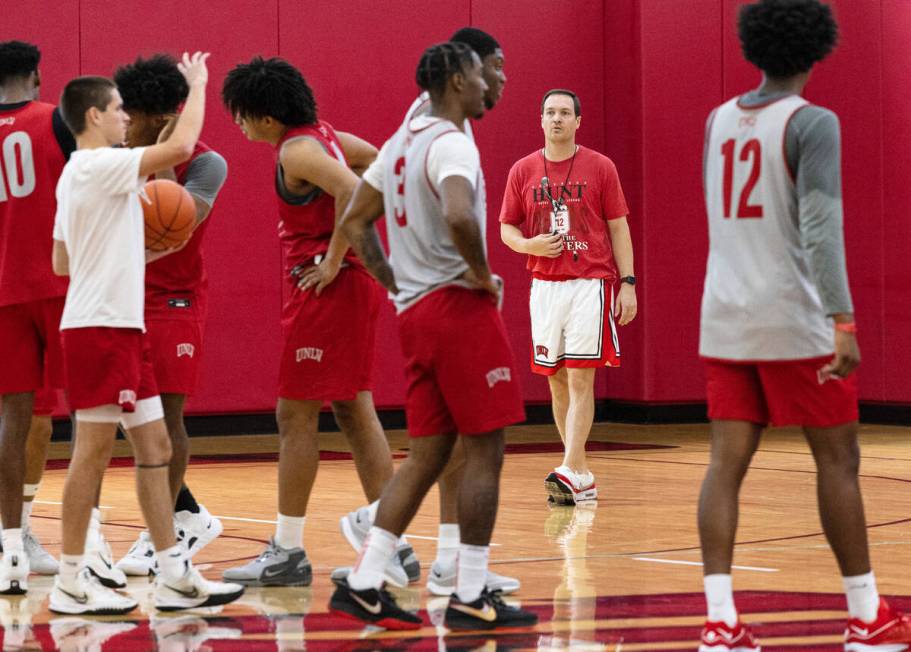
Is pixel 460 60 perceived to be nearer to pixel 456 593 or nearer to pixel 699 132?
pixel 456 593

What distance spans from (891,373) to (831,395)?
27.2 ft

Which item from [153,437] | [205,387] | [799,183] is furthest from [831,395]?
[205,387]

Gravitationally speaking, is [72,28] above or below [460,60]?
above

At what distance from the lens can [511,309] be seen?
12.0m

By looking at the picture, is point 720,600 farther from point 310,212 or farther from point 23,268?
point 23,268

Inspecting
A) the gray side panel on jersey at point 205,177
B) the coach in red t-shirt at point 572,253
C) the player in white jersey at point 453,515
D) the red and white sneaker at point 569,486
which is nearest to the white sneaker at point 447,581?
the player in white jersey at point 453,515

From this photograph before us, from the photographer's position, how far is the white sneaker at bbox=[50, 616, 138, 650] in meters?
4.18

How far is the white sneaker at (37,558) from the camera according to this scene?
5309 millimetres

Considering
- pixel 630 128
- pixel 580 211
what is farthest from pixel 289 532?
pixel 630 128

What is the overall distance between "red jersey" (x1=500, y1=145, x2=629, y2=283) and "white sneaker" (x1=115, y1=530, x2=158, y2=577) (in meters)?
2.99

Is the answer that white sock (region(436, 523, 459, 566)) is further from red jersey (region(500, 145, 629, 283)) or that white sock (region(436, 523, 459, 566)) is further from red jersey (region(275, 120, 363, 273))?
red jersey (region(500, 145, 629, 283))

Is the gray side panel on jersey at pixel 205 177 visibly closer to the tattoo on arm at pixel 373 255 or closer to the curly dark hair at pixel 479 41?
the tattoo on arm at pixel 373 255

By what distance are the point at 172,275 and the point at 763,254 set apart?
2178 mm

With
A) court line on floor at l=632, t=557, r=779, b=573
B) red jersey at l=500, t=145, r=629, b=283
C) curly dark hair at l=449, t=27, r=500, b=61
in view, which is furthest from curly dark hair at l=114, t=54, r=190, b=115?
red jersey at l=500, t=145, r=629, b=283
